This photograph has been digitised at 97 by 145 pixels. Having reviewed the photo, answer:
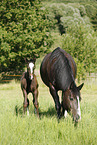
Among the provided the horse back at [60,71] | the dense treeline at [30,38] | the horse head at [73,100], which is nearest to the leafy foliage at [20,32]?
the dense treeline at [30,38]

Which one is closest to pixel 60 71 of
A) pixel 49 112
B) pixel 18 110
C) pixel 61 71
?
pixel 61 71

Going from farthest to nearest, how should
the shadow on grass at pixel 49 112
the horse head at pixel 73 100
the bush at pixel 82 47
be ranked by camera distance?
the bush at pixel 82 47
the shadow on grass at pixel 49 112
the horse head at pixel 73 100

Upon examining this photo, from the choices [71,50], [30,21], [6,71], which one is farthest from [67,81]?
[6,71]

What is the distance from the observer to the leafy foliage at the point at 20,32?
64.4ft

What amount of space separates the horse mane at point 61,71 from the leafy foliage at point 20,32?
13.1m

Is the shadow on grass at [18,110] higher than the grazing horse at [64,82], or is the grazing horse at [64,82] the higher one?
the grazing horse at [64,82]

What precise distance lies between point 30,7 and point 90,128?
2017 centimetres

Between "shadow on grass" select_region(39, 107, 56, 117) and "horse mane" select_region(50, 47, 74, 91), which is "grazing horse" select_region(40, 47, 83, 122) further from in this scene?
"shadow on grass" select_region(39, 107, 56, 117)

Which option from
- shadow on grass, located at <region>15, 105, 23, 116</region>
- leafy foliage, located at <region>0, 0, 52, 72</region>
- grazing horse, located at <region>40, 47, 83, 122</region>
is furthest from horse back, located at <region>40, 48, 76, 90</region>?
leafy foliage, located at <region>0, 0, 52, 72</region>

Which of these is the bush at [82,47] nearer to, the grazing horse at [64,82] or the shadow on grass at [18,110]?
the shadow on grass at [18,110]

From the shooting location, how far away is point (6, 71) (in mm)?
23656

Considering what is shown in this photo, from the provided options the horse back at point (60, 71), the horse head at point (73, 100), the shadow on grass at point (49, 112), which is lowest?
the shadow on grass at point (49, 112)

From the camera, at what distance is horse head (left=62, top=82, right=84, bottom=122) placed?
4.69m

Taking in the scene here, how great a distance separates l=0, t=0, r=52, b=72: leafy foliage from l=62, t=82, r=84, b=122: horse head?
47.8ft
